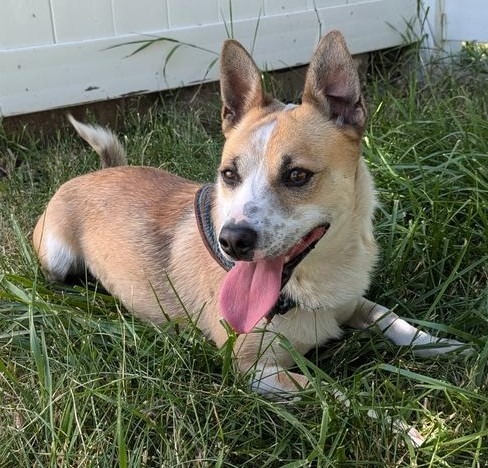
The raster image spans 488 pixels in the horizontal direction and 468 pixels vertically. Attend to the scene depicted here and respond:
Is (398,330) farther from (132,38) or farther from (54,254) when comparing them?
(132,38)

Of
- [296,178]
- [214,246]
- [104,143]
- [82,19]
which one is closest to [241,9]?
[82,19]

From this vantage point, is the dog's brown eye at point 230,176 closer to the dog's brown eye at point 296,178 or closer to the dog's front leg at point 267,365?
the dog's brown eye at point 296,178

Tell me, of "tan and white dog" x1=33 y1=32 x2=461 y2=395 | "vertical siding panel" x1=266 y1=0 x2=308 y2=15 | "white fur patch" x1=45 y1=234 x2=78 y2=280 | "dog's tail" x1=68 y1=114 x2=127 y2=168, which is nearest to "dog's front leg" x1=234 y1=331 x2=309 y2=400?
"tan and white dog" x1=33 y1=32 x2=461 y2=395

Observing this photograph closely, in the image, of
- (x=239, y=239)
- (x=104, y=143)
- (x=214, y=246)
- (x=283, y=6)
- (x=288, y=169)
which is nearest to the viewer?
(x=239, y=239)

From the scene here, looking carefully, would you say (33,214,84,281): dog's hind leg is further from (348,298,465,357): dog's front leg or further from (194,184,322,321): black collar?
(348,298,465,357): dog's front leg

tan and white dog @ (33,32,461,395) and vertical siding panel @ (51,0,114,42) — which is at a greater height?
vertical siding panel @ (51,0,114,42)

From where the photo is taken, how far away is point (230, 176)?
214 cm

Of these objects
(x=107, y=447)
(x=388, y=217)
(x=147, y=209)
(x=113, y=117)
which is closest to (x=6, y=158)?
(x=113, y=117)

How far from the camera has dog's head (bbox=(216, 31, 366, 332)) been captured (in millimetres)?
1950

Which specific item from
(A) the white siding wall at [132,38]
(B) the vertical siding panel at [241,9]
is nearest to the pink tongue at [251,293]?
(A) the white siding wall at [132,38]

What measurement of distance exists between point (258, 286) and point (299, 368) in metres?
0.30

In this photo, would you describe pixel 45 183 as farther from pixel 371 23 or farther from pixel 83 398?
pixel 371 23

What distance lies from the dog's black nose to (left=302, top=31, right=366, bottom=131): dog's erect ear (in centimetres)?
54

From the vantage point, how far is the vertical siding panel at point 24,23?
140 inches
